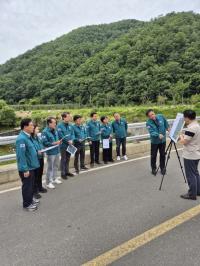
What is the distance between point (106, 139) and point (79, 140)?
4.45 feet

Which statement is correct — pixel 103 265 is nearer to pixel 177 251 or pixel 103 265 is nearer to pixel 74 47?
pixel 177 251

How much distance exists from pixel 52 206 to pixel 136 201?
62.4 inches

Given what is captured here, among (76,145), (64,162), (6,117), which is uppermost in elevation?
(76,145)

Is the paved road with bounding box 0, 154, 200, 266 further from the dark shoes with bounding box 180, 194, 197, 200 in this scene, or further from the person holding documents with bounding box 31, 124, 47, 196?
the person holding documents with bounding box 31, 124, 47, 196

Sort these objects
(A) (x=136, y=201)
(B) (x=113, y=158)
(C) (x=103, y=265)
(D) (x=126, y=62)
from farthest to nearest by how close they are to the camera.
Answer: (D) (x=126, y=62) < (B) (x=113, y=158) < (A) (x=136, y=201) < (C) (x=103, y=265)

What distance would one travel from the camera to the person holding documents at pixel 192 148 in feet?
19.1

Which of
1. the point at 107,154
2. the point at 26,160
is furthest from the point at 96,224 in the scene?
the point at 107,154

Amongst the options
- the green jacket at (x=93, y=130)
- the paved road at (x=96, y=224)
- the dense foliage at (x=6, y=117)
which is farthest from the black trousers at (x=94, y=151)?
the dense foliage at (x=6, y=117)

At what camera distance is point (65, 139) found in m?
7.88

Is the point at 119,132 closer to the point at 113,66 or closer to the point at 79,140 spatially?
the point at 79,140

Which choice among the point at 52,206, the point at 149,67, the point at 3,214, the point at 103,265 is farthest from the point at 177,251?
the point at 149,67

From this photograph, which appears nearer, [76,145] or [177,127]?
[177,127]

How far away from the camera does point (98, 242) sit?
4.25 meters

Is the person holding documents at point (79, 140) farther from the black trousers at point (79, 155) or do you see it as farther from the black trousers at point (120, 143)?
the black trousers at point (120, 143)
